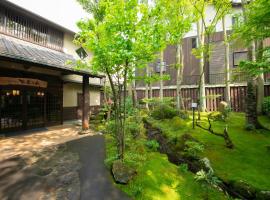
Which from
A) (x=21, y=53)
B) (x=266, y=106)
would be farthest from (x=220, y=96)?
(x=21, y=53)

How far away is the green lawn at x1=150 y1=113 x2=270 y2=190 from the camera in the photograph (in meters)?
4.95

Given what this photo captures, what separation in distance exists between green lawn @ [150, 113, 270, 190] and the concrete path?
Result: 10.3ft

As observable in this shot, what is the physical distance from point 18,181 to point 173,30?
6.23 metres

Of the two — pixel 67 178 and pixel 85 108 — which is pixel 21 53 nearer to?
pixel 85 108

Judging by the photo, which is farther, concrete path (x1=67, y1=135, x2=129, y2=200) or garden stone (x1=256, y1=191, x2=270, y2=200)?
concrete path (x1=67, y1=135, x2=129, y2=200)

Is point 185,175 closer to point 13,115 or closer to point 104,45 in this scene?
point 104,45

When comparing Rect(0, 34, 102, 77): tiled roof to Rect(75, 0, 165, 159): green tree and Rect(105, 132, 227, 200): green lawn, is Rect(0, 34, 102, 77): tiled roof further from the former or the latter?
Rect(105, 132, 227, 200): green lawn

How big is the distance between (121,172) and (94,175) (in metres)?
0.86

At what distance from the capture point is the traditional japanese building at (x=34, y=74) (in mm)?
9383

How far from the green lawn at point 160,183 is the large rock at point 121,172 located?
0.45 feet

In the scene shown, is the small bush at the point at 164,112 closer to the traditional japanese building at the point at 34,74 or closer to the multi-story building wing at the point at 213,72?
the multi-story building wing at the point at 213,72

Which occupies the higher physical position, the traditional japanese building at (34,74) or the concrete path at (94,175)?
the traditional japanese building at (34,74)

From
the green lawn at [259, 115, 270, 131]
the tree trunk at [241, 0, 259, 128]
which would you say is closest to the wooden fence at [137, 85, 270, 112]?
the green lawn at [259, 115, 270, 131]

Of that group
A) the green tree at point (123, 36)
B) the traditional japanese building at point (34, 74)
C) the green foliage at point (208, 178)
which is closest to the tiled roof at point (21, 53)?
the traditional japanese building at point (34, 74)
